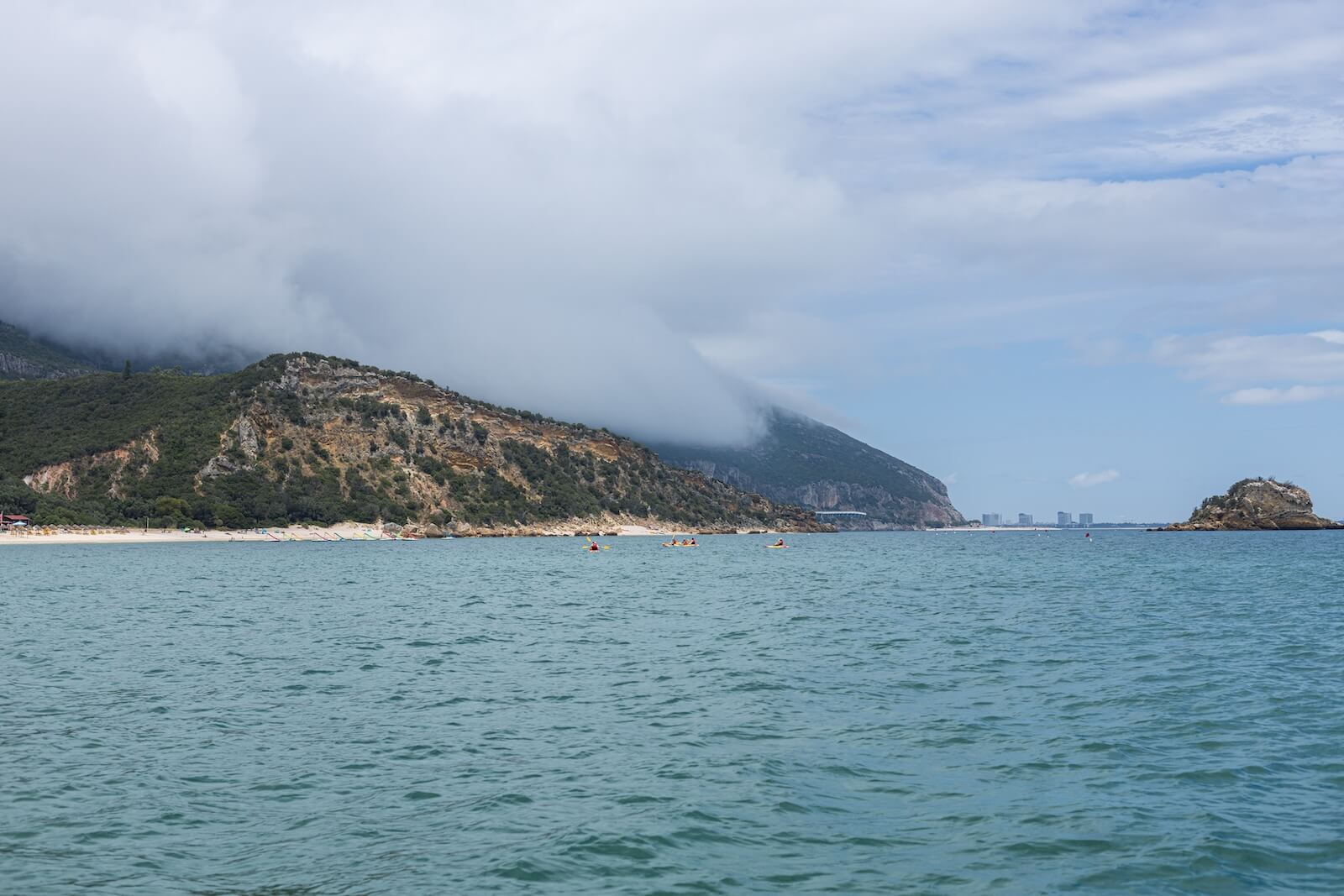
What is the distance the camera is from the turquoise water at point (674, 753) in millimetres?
15664

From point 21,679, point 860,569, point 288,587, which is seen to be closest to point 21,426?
point 288,587

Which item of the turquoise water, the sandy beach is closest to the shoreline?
the sandy beach

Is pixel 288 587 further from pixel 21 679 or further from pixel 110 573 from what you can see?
pixel 21 679

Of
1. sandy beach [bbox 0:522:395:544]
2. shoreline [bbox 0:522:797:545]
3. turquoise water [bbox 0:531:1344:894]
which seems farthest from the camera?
shoreline [bbox 0:522:797:545]

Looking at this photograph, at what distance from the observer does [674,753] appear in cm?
2292

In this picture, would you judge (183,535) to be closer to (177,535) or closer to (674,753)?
(177,535)

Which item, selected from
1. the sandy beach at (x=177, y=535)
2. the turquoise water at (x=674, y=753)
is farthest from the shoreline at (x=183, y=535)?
the turquoise water at (x=674, y=753)

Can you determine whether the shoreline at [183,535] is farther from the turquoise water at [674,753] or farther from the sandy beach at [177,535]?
the turquoise water at [674,753]

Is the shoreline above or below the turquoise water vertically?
above

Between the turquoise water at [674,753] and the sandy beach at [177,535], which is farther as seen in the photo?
the sandy beach at [177,535]

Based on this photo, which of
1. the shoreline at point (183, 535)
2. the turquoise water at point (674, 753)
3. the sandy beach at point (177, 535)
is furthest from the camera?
the shoreline at point (183, 535)

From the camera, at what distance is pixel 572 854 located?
16125 mm

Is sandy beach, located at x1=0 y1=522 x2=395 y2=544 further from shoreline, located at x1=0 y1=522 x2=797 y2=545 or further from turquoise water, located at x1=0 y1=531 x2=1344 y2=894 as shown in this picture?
turquoise water, located at x1=0 y1=531 x2=1344 y2=894

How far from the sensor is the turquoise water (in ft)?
51.4
